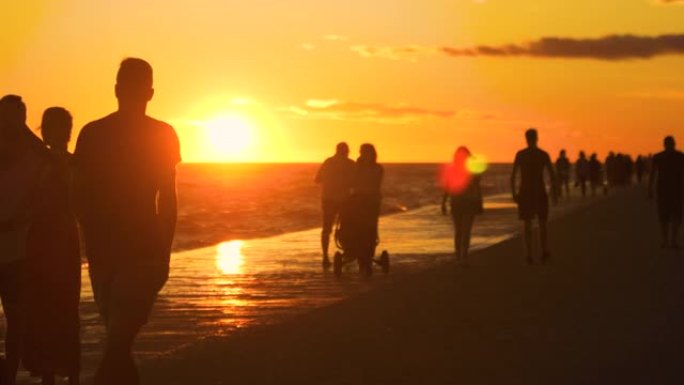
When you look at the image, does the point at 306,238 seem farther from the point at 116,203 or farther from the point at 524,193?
the point at 116,203

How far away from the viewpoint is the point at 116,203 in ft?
20.7

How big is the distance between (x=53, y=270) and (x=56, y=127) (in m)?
0.85

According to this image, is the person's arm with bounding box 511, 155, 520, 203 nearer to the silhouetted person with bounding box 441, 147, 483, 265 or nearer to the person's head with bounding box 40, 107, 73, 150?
the silhouetted person with bounding box 441, 147, 483, 265

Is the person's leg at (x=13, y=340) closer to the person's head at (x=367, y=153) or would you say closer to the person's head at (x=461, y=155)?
the person's head at (x=367, y=153)

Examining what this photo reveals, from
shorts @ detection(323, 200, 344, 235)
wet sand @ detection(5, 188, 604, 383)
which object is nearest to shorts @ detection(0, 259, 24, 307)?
wet sand @ detection(5, 188, 604, 383)

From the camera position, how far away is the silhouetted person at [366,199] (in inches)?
685

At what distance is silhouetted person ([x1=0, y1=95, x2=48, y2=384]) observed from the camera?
7.50 meters

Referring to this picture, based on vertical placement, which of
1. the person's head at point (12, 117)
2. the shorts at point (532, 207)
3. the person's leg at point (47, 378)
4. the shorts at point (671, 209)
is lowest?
the person's leg at point (47, 378)

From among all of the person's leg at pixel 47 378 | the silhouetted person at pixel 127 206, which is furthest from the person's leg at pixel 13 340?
the silhouetted person at pixel 127 206

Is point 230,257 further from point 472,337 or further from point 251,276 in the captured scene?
point 472,337

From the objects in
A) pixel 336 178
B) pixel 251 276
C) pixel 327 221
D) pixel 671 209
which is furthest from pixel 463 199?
pixel 671 209

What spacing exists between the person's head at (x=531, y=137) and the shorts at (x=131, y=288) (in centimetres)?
1336

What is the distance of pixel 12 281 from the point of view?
24.9ft

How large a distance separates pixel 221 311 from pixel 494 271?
5263 mm
